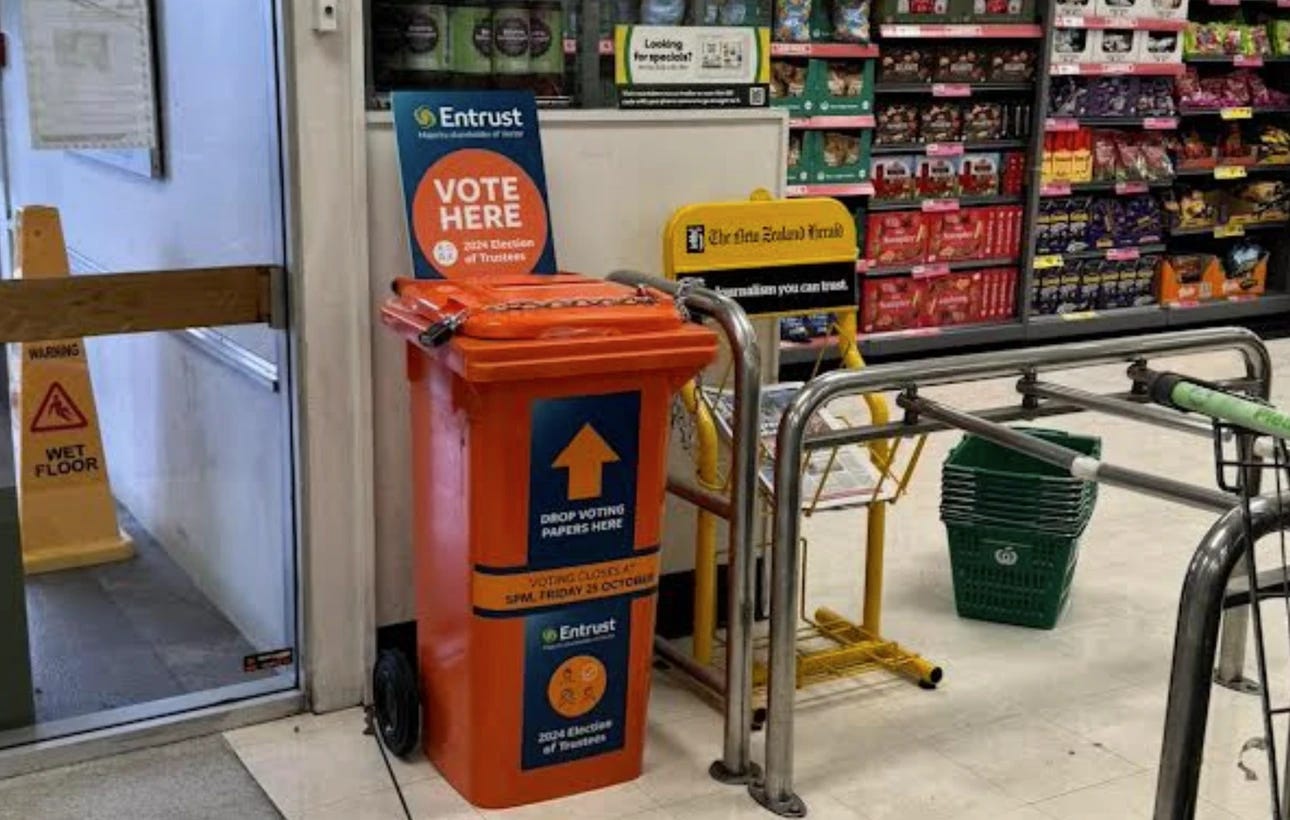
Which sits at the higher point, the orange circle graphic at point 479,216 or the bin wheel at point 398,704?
the orange circle graphic at point 479,216

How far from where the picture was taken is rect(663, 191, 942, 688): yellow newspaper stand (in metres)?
3.52

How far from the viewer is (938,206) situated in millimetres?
7277

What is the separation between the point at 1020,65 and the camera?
7.40m

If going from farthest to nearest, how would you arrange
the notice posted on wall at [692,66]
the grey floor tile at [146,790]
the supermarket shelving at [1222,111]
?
the supermarket shelving at [1222,111]
the notice posted on wall at [692,66]
the grey floor tile at [146,790]

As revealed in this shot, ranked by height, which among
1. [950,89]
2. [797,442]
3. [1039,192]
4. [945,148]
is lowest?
[797,442]

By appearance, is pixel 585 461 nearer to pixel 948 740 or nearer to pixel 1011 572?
pixel 948 740

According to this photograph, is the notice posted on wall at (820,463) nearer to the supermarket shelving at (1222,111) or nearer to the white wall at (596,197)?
the white wall at (596,197)

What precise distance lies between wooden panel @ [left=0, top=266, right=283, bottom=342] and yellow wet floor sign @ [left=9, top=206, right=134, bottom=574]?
2.35ft

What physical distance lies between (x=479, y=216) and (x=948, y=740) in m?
1.58

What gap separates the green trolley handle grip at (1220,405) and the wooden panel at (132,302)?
2024 millimetres

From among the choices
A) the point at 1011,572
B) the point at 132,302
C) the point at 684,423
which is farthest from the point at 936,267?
the point at 132,302

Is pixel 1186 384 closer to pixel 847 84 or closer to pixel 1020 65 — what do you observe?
pixel 847 84

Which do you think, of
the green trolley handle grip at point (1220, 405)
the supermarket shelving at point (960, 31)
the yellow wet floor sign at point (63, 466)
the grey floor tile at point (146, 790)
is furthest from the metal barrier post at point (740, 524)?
the supermarket shelving at point (960, 31)

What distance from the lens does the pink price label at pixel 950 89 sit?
7.10 meters
